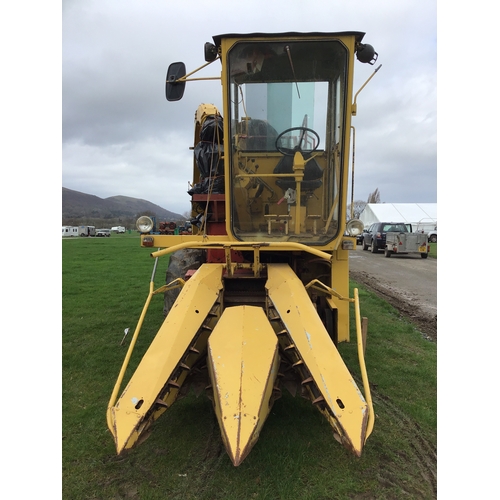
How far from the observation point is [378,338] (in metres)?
5.74

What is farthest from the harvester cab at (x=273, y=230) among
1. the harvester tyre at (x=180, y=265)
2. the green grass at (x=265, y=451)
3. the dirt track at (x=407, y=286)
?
the dirt track at (x=407, y=286)

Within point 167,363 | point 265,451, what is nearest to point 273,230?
point 167,363

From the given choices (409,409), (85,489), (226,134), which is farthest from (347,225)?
(85,489)

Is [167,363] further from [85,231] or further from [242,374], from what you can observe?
[85,231]

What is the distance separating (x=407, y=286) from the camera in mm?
10633

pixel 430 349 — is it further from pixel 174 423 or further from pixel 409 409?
pixel 174 423

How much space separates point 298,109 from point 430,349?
3.71m

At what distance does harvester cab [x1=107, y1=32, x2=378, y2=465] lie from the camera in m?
2.74

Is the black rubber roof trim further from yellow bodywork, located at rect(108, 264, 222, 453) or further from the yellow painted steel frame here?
yellow bodywork, located at rect(108, 264, 222, 453)

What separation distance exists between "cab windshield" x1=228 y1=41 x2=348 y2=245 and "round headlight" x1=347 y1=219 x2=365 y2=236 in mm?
237

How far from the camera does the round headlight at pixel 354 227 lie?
411cm

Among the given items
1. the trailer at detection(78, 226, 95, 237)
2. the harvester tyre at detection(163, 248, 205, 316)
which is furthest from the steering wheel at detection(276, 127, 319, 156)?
the trailer at detection(78, 226, 95, 237)

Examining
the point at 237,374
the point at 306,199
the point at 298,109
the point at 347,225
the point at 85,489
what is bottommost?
the point at 85,489

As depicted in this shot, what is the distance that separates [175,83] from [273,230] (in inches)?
69.8
